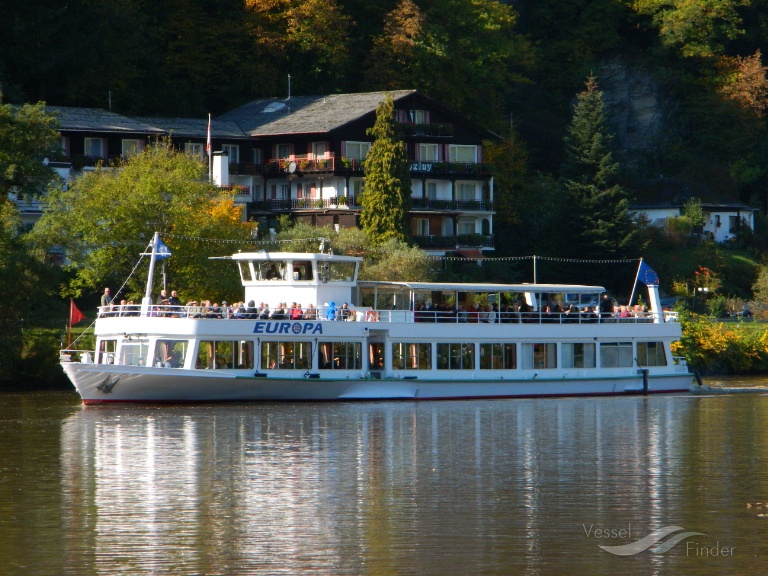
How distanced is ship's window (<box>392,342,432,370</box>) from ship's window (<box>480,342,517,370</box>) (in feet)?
7.17

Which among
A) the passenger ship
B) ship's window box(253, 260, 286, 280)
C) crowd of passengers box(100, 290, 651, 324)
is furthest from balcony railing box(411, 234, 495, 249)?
ship's window box(253, 260, 286, 280)

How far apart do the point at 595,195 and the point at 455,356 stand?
30145 millimetres

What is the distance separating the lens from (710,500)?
85.9 feet

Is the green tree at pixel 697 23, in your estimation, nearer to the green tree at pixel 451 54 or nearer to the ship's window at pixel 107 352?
the green tree at pixel 451 54

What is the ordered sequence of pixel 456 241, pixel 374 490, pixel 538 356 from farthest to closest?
pixel 456 241
pixel 538 356
pixel 374 490

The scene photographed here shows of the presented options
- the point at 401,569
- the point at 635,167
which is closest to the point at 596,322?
the point at 401,569

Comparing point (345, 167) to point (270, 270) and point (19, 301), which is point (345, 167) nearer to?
point (270, 270)

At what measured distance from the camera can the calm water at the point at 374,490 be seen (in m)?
21.3

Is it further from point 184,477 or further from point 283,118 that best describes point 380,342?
point 283,118

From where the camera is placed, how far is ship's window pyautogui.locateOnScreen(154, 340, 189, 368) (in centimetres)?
4269

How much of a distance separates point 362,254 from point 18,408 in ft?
79.2

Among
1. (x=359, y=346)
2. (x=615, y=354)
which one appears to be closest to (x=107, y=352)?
(x=359, y=346)

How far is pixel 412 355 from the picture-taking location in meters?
46.8

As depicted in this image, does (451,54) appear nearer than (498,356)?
No
